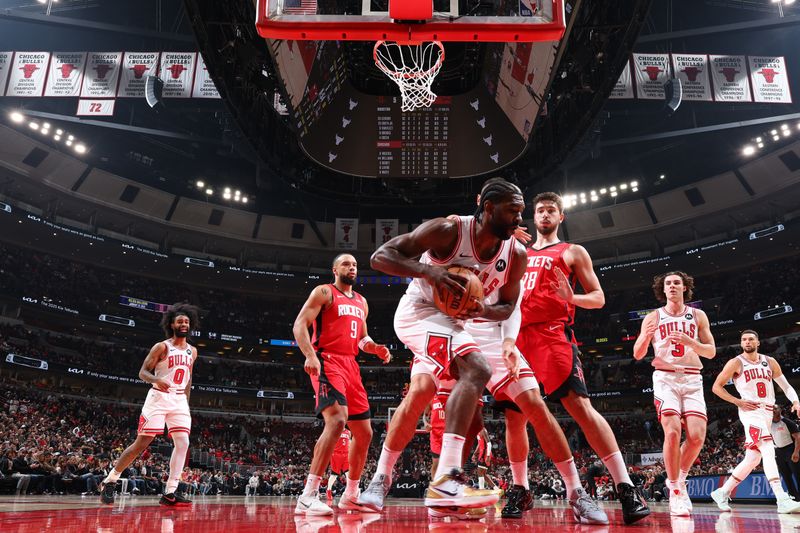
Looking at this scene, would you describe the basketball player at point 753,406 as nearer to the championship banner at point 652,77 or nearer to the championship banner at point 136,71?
the championship banner at point 652,77

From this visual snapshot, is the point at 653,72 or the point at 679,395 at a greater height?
the point at 653,72

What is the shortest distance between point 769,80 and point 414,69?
11.1 meters

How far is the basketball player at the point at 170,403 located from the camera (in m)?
6.11

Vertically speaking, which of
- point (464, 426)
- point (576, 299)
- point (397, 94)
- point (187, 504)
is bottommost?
point (187, 504)

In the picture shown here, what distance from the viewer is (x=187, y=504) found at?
6445 millimetres

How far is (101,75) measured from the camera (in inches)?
650

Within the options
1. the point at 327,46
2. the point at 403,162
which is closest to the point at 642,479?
the point at 403,162

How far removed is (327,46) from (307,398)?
22.7m

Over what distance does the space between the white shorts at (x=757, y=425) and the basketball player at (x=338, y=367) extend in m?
4.57

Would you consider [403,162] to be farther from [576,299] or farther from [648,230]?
[648,230]

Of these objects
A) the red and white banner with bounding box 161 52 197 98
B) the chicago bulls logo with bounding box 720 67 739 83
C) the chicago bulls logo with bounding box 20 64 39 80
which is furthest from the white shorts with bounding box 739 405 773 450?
the chicago bulls logo with bounding box 20 64 39 80

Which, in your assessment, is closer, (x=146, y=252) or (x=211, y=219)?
(x=146, y=252)

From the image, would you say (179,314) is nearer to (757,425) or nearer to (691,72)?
(757,425)

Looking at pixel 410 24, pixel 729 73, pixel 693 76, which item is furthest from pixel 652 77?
pixel 410 24
